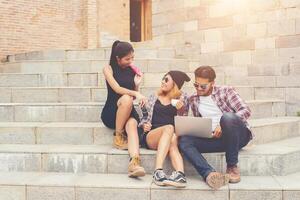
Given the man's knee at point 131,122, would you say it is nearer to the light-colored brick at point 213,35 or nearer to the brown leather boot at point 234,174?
the brown leather boot at point 234,174

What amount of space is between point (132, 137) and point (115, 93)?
642 millimetres

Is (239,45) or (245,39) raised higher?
(245,39)

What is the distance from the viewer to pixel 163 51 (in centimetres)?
901

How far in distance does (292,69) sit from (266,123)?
94.2 inches

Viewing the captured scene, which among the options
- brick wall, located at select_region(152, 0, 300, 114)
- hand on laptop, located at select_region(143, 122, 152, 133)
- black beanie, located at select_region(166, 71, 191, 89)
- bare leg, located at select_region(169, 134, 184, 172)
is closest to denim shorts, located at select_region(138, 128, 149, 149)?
hand on laptop, located at select_region(143, 122, 152, 133)

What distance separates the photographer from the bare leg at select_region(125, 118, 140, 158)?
430 cm

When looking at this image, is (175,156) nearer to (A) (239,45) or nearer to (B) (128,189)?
(B) (128,189)

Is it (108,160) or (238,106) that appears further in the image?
(108,160)

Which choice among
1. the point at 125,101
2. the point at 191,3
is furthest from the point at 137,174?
the point at 191,3

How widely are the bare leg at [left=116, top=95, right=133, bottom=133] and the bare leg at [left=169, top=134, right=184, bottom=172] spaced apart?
612 millimetres

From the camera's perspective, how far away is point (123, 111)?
15.0 feet

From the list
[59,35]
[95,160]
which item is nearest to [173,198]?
[95,160]

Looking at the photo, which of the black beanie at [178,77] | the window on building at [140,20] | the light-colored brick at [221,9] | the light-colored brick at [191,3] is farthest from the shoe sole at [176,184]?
the window on building at [140,20]

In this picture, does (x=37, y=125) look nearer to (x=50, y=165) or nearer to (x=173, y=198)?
(x=50, y=165)
